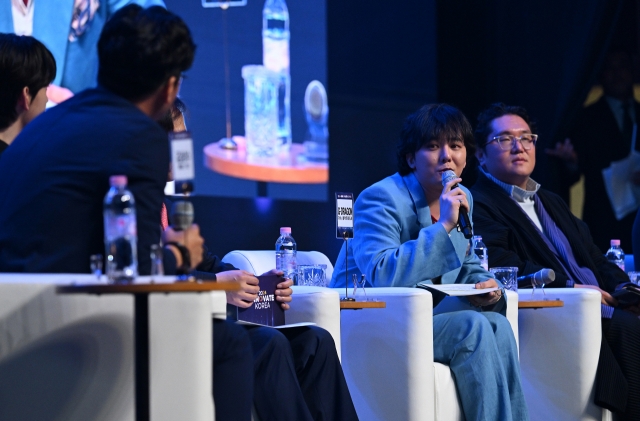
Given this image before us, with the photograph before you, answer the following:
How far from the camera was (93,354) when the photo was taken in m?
1.82

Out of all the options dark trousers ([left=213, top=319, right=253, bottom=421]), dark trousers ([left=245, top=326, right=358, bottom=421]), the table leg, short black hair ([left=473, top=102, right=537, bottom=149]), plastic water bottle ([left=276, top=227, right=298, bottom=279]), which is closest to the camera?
the table leg

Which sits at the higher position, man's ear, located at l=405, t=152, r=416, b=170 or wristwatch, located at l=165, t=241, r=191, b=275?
man's ear, located at l=405, t=152, r=416, b=170

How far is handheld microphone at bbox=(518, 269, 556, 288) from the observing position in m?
3.27

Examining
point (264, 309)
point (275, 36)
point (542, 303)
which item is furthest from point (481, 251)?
point (275, 36)

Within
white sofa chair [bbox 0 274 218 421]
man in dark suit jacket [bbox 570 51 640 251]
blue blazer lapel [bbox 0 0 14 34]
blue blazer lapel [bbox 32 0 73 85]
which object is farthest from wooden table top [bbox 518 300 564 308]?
man in dark suit jacket [bbox 570 51 640 251]

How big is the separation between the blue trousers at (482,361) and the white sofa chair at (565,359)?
423 mm

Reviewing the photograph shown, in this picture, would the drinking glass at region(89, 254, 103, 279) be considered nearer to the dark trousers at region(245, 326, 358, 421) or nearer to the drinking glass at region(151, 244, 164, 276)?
the drinking glass at region(151, 244, 164, 276)

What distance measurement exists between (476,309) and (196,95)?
176 centimetres

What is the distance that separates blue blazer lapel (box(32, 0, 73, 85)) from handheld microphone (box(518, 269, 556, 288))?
210cm

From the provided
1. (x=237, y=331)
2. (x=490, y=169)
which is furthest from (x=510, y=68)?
(x=237, y=331)

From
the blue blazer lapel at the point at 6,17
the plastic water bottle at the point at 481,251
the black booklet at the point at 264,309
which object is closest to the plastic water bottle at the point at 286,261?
the black booklet at the point at 264,309

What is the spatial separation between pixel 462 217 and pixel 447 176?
0.17 m

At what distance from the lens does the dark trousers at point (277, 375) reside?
203 centimetres

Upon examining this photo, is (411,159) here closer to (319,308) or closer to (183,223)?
(319,308)
